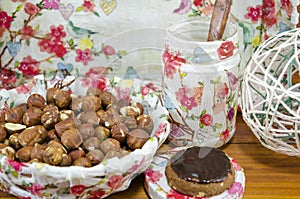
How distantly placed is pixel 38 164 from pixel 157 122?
7.2 inches

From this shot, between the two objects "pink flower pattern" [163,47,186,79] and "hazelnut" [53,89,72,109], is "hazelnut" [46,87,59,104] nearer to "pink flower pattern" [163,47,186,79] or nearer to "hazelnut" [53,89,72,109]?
"hazelnut" [53,89,72,109]

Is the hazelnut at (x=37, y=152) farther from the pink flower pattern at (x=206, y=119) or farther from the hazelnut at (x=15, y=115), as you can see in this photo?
the pink flower pattern at (x=206, y=119)

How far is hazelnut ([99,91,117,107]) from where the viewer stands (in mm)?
756

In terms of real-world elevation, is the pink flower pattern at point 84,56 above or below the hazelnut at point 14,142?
above

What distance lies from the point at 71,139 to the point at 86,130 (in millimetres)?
31

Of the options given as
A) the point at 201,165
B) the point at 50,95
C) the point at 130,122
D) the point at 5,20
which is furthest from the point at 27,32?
the point at 201,165

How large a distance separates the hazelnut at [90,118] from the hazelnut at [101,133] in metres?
0.01

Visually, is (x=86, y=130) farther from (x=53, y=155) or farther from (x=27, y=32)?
(x=27, y=32)

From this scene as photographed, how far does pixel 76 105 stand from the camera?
74cm

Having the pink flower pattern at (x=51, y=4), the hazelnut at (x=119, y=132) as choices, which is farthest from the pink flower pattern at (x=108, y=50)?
the hazelnut at (x=119, y=132)

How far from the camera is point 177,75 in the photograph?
28.7 inches

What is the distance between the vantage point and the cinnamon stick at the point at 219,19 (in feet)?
2.37

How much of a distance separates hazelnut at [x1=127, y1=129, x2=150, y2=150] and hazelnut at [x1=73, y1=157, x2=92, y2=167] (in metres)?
0.06

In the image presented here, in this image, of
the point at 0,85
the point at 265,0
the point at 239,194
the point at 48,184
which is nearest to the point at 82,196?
the point at 48,184
